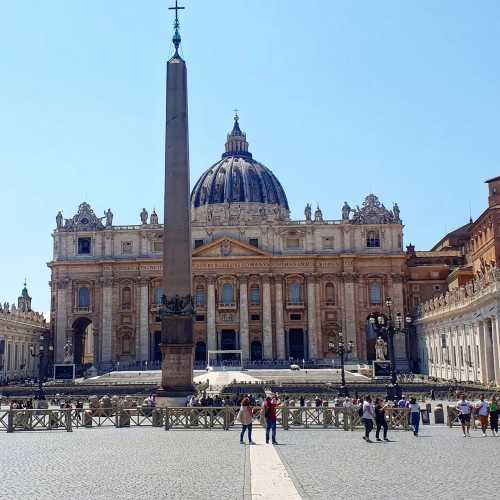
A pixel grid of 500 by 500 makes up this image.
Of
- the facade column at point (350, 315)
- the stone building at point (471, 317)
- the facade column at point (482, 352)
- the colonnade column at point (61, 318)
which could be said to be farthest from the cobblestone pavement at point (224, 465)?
the colonnade column at point (61, 318)

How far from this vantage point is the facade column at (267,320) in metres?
72.0

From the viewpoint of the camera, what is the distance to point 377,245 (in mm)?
74438

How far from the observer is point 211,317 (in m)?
73.2

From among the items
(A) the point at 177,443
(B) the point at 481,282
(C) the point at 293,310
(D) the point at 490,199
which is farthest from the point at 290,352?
(A) the point at 177,443

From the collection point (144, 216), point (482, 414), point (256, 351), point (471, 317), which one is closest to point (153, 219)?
point (144, 216)

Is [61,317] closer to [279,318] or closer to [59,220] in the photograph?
[59,220]

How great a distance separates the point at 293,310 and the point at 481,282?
33943 millimetres

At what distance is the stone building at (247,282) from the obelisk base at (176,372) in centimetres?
4789

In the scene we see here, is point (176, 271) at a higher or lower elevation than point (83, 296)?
lower

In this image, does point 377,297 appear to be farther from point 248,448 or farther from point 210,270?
point 248,448

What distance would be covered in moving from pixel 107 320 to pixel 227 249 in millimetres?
14308

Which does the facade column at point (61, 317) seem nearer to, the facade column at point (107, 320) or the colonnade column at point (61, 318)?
the colonnade column at point (61, 318)

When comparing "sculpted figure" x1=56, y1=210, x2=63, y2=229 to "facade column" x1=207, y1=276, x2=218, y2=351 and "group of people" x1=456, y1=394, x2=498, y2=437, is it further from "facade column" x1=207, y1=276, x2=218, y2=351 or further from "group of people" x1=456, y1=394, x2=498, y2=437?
"group of people" x1=456, y1=394, x2=498, y2=437

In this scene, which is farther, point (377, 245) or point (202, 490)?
point (377, 245)
